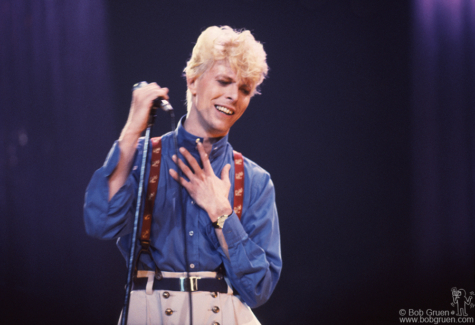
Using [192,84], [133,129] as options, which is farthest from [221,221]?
[192,84]

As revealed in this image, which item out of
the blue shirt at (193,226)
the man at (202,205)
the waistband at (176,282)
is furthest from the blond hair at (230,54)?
the waistband at (176,282)

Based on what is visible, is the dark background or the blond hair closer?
the blond hair

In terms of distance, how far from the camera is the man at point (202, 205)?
1.21 m

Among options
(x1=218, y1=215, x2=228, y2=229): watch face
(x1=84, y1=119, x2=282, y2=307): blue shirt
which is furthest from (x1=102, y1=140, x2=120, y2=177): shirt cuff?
(x1=218, y1=215, x2=228, y2=229): watch face

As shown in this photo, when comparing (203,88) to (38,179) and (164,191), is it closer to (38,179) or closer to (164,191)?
(164,191)

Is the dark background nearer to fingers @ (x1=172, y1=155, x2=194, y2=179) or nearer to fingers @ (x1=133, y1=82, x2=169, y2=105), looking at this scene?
fingers @ (x1=172, y1=155, x2=194, y2=179)

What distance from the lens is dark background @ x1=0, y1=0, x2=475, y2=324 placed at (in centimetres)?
270

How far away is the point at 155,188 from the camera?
4.52ft

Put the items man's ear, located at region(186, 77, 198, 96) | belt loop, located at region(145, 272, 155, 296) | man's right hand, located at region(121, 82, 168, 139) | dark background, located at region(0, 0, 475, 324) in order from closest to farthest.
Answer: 1. man's right hand, located at region(121, 82, 168, 139)
2. belt loop, located at region(145, 272, 155, 296)
3. man's ear, located at region(186, 77, 198, 96)
4. dark background, located at region(0, 0, 475, 324)

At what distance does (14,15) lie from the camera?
2674 millimetres

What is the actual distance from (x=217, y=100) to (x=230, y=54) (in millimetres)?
186

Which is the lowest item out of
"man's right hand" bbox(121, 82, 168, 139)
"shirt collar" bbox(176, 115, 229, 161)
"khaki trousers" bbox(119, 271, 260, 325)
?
"khaki trousers" bbox(119, 271, 260, 325)

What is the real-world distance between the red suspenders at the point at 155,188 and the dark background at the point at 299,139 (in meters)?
1.31

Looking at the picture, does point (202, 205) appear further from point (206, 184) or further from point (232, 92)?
point (232, 92)
